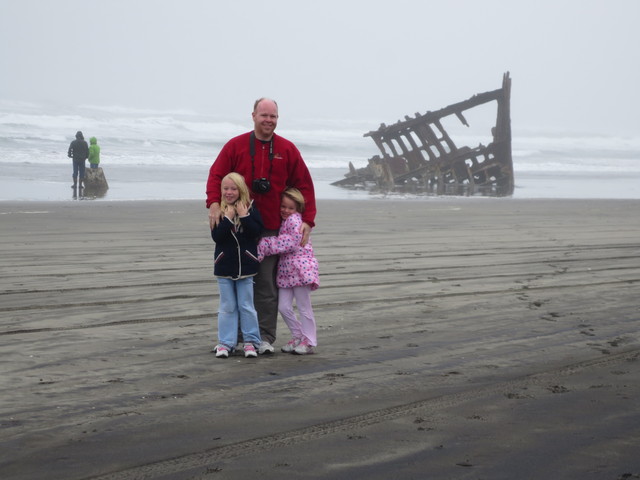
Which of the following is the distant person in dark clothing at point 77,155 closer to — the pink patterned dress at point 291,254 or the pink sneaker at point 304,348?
the pink patterned dress at point 291,254

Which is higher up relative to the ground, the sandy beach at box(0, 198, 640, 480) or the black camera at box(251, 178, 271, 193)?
the black camera at box(251, 178, 271, 193)

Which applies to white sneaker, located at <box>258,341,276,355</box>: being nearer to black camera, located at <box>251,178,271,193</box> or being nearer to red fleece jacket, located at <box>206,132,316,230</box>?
red fleece jacket, located at <box>206,132,316,230</box>

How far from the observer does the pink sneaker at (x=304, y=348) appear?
205 inches

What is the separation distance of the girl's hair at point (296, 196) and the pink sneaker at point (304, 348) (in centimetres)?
73

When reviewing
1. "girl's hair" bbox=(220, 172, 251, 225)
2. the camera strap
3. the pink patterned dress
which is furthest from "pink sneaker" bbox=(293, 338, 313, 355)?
the camera strap

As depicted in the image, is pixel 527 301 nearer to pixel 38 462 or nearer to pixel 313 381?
pixel 313 381

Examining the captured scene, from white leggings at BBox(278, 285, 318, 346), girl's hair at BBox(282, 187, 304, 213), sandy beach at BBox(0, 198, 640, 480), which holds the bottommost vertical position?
sandy beach at BBox(0, 198, 640, 480)

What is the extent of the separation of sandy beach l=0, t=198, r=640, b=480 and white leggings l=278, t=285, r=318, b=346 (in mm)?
134

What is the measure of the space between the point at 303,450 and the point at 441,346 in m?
2.02

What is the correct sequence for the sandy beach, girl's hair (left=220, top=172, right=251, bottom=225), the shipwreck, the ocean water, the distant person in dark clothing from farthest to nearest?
1. the shipwreck
2. the ocean water
3. the distant person in dark clothing
4. girl's hair (left=220, top=172, right=251, bottom=225)
5. the sandy beach

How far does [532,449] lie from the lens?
3547mm

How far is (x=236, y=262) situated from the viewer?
16.9 ft

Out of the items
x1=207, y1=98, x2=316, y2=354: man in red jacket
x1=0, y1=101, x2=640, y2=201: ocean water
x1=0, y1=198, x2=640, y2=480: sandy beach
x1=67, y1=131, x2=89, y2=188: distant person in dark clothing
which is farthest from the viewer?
x1=0, y1=101, x2=640, y2=201: ocean water

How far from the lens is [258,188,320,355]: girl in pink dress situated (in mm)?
5258
